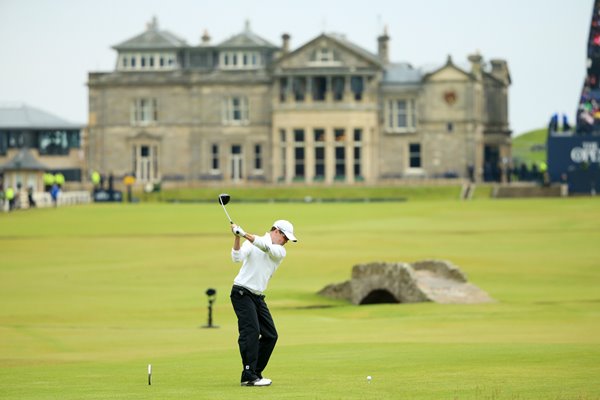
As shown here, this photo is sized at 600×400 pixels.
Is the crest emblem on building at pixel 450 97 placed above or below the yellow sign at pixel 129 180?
above

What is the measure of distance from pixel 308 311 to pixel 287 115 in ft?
290

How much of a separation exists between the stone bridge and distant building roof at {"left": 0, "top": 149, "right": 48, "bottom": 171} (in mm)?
82684

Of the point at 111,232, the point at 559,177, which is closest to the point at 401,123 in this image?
the point at 559,177

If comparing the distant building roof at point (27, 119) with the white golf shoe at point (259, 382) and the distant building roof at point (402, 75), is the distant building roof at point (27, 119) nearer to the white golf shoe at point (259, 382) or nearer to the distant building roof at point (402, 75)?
the distant building roof at point (402, 75)

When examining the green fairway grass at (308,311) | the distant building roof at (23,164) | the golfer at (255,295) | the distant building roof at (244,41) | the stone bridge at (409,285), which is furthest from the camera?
the distant building roof at (244,41)

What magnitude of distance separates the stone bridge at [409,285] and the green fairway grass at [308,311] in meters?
0.56

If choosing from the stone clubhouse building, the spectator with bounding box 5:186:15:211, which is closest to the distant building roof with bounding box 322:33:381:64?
the stone clubhouse building

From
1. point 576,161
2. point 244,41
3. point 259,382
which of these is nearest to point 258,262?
point 259,382

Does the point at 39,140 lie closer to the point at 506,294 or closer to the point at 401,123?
the point at 401,123

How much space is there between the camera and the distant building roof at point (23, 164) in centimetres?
12418

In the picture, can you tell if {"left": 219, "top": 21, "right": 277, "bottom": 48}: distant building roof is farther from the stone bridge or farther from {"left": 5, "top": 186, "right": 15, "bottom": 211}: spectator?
the stone bridge

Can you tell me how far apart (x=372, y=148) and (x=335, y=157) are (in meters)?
2.75

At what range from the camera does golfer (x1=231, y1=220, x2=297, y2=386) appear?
22.9 meters

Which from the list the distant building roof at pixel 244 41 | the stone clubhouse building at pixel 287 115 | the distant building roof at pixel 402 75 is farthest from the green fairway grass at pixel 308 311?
the distant building roof at pixel 244 41
